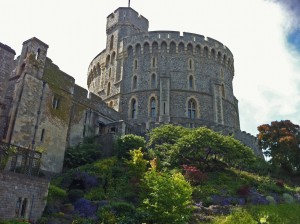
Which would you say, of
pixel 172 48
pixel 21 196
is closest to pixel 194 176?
pixel 21 196

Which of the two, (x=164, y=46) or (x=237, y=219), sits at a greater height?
(x=164, y=46)

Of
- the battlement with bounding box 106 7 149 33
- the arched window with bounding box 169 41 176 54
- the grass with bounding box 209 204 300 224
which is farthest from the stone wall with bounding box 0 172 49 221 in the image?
the battlement with bounding box 106 7 149 33

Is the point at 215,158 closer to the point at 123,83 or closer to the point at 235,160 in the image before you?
the point at 235,160

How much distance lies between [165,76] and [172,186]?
81.1 ft

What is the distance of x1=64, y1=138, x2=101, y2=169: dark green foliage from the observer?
26016 mm

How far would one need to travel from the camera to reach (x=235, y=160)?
25109 millimetres

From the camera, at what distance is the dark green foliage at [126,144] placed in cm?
2572

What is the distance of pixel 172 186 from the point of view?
16.1 m

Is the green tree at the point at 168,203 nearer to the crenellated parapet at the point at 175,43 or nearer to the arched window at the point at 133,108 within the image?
the arched window at the point at 133,108

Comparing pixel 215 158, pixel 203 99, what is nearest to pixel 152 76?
pixel 203 99

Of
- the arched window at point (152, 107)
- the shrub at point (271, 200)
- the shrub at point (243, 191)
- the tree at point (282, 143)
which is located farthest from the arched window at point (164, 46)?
the shrub at point (271, 200)

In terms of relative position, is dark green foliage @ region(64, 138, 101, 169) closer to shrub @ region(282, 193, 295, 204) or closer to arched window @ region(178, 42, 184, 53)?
shrub @ region(282, 193, 295, 204)

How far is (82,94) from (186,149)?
11419 mm

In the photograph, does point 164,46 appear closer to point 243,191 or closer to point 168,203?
point 243,191
